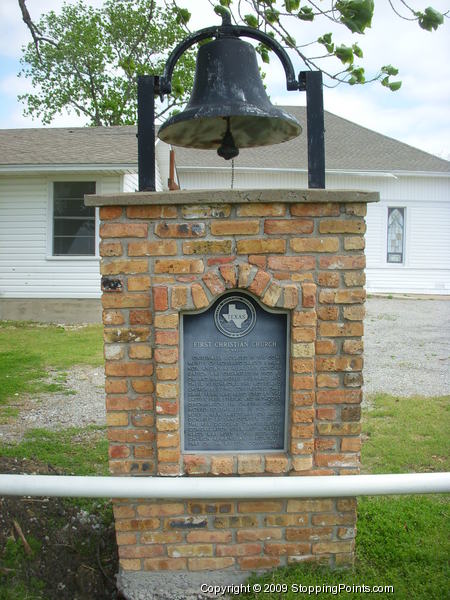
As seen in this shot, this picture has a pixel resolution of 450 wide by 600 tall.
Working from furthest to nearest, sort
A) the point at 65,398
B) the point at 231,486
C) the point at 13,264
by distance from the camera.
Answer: the point at 13,264 → the point at 65,398 → the point at 231,486

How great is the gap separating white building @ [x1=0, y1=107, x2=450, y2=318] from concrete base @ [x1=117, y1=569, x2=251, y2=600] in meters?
8.62

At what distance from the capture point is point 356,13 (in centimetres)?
340

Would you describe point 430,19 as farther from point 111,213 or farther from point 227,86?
point 111,213

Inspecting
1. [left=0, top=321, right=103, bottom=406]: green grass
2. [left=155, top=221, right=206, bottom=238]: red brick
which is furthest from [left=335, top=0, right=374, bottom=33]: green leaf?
[left=0, top=321, right=103, bottom=406]: green grass

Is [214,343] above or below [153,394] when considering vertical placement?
above

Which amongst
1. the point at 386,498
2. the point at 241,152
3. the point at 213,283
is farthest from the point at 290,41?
the point at 241,152

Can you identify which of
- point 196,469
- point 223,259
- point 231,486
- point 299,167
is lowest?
point 196,469

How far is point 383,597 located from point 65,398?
14.8 ft

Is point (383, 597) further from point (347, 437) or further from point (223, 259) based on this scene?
point (223, 259)

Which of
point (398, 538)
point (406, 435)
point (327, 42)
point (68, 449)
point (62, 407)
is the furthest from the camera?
point (62, 407)

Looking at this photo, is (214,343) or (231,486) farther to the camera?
(214,343)

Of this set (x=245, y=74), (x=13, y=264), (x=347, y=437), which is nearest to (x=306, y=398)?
(x=347, y=437)

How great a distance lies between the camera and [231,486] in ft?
5.61

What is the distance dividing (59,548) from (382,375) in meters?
5.19
